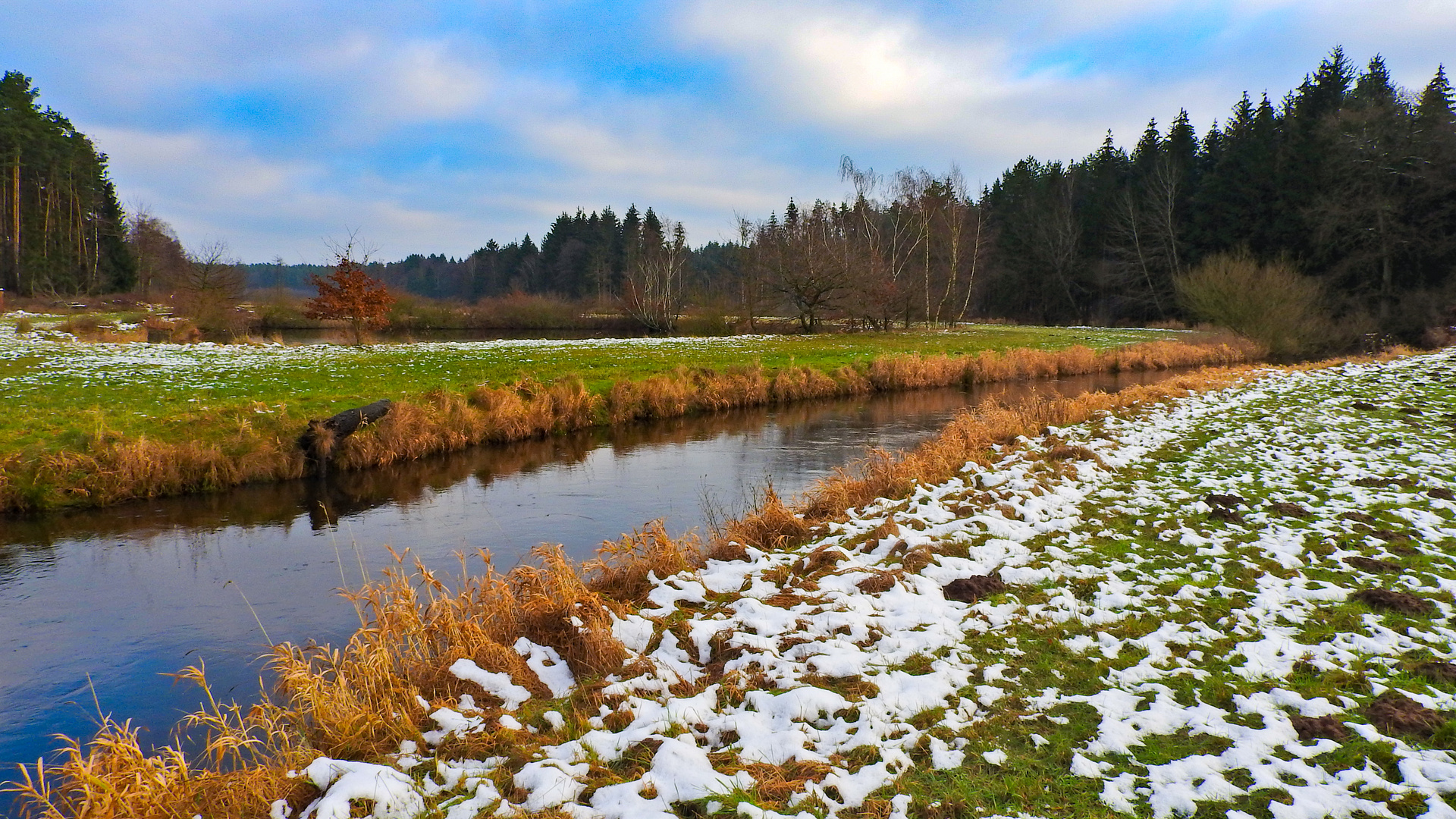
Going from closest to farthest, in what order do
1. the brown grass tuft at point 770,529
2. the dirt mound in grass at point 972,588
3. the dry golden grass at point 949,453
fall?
the dirt mound in grass at point 972,588 → the brown grass tuft at point 770,529 → the dry golden grass at point 949,453

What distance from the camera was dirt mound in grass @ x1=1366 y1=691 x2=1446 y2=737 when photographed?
381 cm

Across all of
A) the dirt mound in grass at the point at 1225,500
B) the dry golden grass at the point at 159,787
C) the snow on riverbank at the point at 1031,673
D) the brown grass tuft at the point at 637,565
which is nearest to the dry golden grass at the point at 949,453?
the snow on riverbank at the point at 1031,673

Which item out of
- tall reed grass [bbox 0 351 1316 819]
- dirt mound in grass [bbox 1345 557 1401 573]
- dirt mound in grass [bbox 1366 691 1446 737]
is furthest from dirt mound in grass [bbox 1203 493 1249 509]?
dirt mound in grass [bbox 1366 691 1446 737]

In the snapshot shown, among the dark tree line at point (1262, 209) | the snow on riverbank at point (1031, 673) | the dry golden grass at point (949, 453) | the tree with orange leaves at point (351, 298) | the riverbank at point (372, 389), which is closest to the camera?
the snow on riverbank at point (1031, 673)

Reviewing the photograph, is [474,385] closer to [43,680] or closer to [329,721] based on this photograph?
[43,680]

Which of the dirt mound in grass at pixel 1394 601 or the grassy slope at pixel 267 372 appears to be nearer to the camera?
the dirt mound in grass at pixel 1394 601

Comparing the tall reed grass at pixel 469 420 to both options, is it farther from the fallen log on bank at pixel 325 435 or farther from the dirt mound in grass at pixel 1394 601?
the dirt mound in grass at pixel 1394 601

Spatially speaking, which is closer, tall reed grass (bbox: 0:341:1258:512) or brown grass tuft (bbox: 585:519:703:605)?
brown grass tuft (bbox: 585:519:703:605)

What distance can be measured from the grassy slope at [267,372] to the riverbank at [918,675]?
8.94 m

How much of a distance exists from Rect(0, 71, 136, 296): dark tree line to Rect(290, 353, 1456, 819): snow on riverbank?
187 feet

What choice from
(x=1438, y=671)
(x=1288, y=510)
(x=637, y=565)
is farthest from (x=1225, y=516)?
(x=637, y=565)

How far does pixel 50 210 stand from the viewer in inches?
1957

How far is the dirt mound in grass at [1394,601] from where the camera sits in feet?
17.4

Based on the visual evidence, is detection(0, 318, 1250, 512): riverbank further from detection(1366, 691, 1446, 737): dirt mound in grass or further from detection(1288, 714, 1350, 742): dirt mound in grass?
detection(1366, 691, 1446, 737): dirt mound in grass
